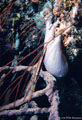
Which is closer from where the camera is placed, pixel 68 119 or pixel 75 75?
pixel 68 119

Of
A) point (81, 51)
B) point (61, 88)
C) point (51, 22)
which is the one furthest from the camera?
point (61, 88)

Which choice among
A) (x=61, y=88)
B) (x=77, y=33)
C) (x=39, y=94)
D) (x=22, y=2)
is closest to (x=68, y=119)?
(x=61, y=88)

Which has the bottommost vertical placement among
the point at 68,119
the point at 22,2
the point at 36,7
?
the point at 68,119

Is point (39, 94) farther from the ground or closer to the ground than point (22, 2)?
closer to the ground

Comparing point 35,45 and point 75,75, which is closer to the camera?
point 75,75

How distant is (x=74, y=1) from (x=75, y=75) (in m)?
0.74

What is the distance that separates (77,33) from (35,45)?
71 centimetres

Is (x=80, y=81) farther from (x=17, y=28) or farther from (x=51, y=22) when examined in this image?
(x=17, y=28)

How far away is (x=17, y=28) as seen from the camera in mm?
1369

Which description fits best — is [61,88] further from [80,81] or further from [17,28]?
[17,28]

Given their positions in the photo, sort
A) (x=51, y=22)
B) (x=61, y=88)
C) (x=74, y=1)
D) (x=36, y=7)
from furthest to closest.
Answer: (x=36, y=7) < (x=61, y=88) < (x=51, y=22) < (x=74, y=1)

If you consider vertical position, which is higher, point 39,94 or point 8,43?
point 8,43

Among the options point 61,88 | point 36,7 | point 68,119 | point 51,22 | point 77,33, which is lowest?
point 68,119

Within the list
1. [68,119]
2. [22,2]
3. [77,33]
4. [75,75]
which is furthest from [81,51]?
[22,2]
